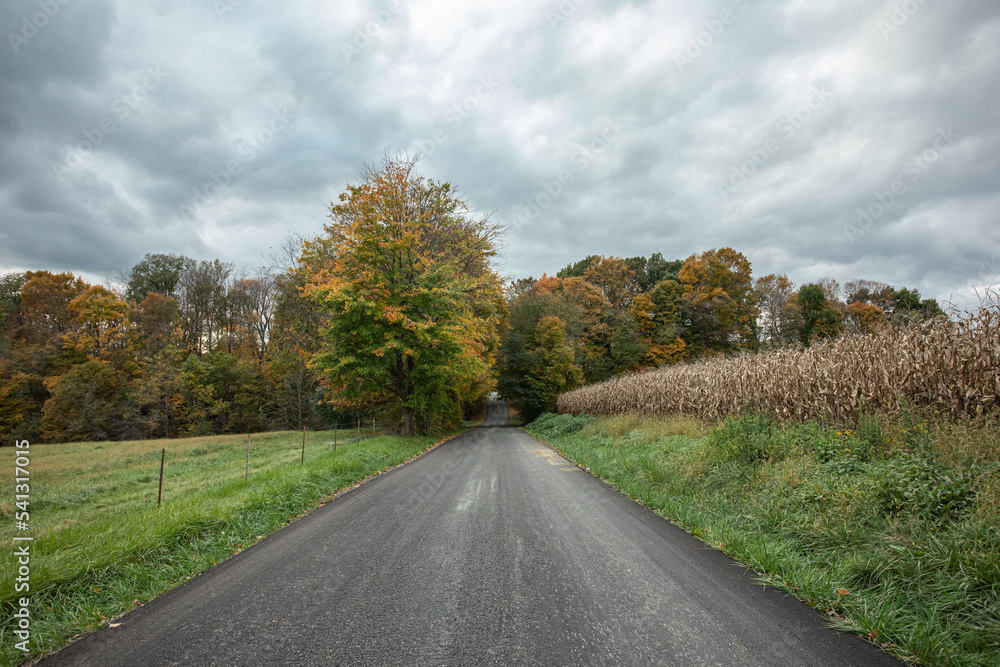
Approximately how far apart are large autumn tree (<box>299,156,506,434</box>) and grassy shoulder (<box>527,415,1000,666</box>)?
10.8 m

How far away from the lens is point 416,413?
18.8 m

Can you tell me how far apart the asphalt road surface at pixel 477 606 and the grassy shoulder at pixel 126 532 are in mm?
289

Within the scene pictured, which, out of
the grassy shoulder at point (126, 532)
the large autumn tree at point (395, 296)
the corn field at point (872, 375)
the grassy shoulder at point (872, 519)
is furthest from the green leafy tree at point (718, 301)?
the grassy shoulder at point (126, 532)

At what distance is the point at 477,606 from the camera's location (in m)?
2.90

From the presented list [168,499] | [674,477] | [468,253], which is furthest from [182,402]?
[674,477]

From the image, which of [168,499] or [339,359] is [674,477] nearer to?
[168,499]

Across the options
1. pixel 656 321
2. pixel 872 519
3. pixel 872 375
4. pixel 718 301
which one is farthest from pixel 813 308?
pixel 872 519

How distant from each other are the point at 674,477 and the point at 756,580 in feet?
11.8

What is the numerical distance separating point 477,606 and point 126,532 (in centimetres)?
433

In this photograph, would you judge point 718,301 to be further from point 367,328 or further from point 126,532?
point 126,532

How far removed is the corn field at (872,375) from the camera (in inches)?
191

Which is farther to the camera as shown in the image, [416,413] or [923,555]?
[416,413]

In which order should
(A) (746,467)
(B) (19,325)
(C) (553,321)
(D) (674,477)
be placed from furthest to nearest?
(C) (553,321) < (B) (19,325) < (D) (674,477) < (A) (746,467)

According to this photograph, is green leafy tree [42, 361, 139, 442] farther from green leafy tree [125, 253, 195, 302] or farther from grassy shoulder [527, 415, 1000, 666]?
grassy shoulder [527, 415, 1000, 666]
